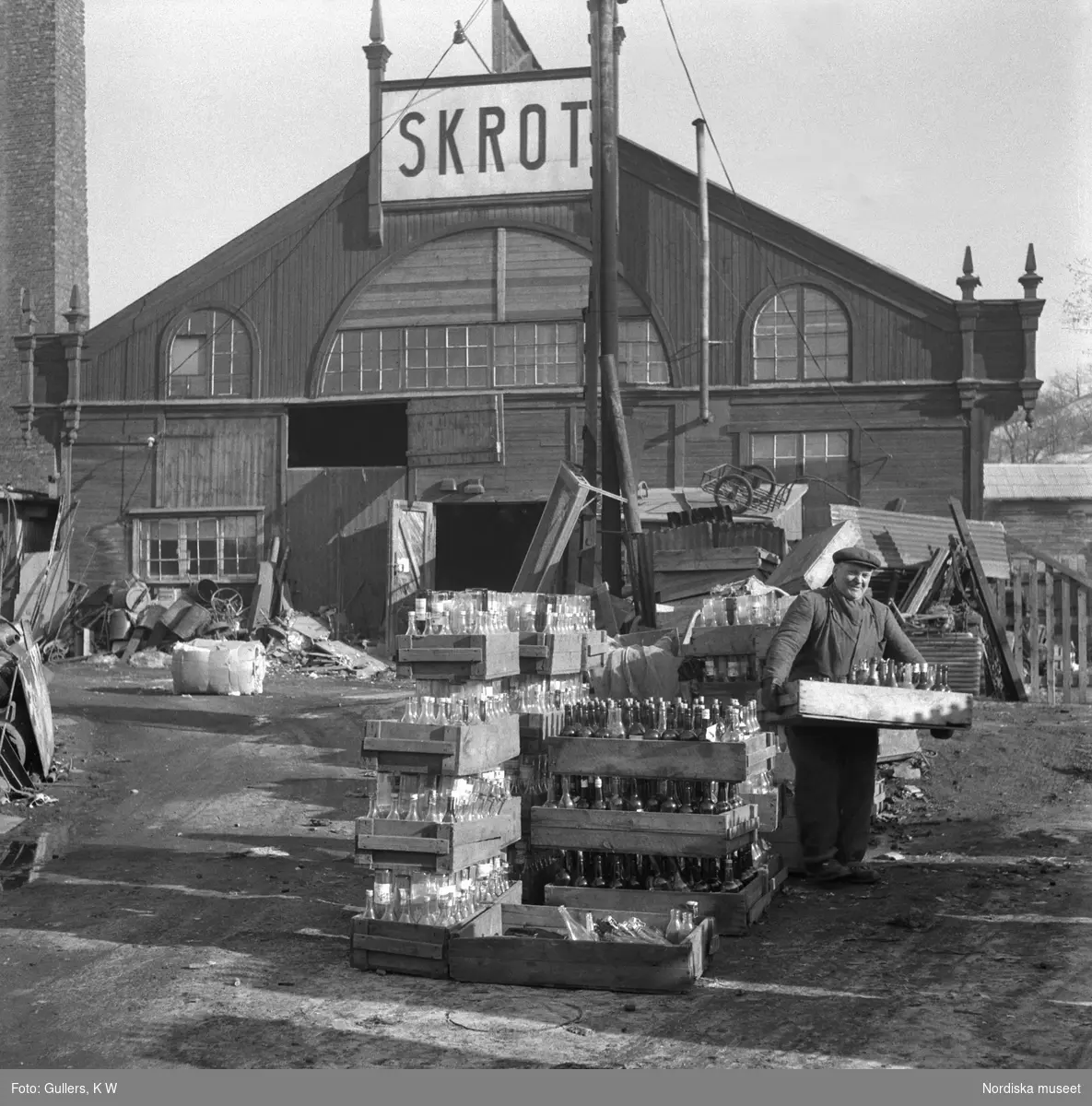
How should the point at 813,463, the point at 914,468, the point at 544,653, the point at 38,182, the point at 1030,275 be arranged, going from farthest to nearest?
the point at 38,182 < the point at 813,463 < the point at 914,468 < the point at 1030,275 < the point at 544,653

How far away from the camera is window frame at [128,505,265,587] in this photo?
→ 25.2m

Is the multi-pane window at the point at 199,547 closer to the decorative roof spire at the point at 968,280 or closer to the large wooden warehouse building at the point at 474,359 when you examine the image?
the large wooden warehouse building at the point at 474,359

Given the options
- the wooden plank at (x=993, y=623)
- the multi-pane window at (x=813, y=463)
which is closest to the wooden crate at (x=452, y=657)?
the wooden plank at (x=993, y=623)

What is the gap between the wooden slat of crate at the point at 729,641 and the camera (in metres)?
8.62

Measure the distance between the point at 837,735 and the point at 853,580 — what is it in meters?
0.89

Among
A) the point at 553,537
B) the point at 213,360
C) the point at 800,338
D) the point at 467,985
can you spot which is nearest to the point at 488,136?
the point at 213,360

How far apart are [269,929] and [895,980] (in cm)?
310

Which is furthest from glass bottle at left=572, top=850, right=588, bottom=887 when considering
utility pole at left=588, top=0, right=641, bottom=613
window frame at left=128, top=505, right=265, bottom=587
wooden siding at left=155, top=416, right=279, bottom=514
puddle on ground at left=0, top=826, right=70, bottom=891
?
wooden siding at left=155, top=416, right=279, bottom=514

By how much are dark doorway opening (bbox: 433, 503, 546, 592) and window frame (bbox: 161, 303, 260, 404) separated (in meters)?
4.42

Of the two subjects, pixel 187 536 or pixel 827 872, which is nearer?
pixel 827 872

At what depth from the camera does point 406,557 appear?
2394 centimetres

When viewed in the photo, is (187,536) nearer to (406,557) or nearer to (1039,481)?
(406,557)

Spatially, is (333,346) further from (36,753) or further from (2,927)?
(2,927)

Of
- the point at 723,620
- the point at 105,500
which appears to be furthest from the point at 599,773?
the point at 105,500
